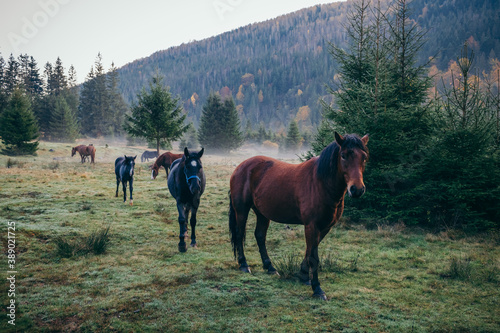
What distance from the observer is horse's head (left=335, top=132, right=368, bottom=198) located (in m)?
3.72

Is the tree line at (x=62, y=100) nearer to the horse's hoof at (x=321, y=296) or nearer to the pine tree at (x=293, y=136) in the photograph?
the pine tree at (x=293, y=136)

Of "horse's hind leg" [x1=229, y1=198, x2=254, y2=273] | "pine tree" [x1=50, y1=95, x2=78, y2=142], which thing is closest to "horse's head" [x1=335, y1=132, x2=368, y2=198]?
"horse's hind leg" [x1=229, y1=198, x2=254, y2=273]

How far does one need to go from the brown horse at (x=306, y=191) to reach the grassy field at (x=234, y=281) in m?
0.71

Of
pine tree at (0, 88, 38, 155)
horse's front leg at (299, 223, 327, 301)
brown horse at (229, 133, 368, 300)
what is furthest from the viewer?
pine tree at (0, 88, 38, 155)

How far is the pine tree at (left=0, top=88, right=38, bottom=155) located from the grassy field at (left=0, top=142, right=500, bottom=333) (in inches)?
1120

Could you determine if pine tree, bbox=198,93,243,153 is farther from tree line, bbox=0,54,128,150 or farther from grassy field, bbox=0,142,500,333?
grassy field, bbox=0,142,500,333

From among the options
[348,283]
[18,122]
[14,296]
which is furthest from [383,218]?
[18,122]

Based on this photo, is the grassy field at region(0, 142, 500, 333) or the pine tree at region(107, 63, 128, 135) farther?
the pine tree at region(107, 63, 128, 135)

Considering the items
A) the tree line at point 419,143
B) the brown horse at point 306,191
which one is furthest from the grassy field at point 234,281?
the tree line at point 419,143

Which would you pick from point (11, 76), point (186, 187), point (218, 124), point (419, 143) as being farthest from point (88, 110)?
point (419, 143)

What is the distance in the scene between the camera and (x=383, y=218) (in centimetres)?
855

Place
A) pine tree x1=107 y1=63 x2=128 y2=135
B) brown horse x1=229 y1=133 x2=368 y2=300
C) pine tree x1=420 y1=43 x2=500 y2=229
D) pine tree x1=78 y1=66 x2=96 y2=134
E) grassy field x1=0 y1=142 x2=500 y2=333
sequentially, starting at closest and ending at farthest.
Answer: grassy field x1=0 y1=142 x2=500 y2=333
brown horse x1=229 y1=133 x2=368 y2=300
pine tree x1=420 y1=43 x2=500 y2=229
pine tree x1=78 y1=66 x2=96 y2=134
pine tree x1=107 y1=63 x2=128 y2=135

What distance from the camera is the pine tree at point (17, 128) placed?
2967cm

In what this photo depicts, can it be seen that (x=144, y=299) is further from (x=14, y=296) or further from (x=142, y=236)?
(x=142, y=236)
